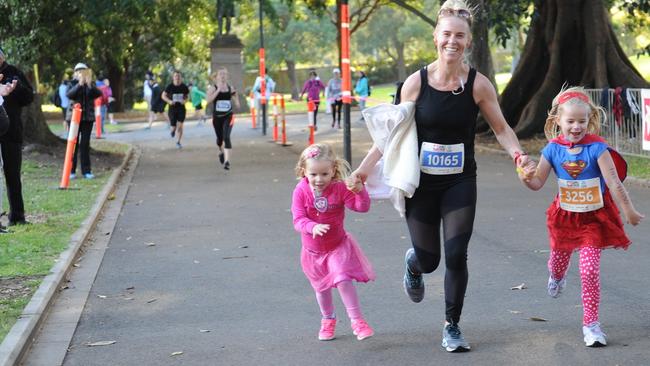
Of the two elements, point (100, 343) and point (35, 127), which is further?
point (35, 127)

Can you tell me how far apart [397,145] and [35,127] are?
17457 mm

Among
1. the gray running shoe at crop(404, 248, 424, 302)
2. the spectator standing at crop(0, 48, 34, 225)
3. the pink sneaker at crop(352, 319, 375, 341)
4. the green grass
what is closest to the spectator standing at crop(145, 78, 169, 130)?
the green grass

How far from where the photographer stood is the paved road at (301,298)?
623 cm

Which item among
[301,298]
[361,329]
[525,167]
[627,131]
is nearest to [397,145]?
[525,167]

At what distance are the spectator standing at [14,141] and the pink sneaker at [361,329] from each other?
6.35 meters

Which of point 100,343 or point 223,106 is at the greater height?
point 223,106

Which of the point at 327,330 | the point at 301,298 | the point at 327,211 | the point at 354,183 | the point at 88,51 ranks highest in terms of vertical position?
the point at 354,183

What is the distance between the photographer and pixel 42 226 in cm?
1184

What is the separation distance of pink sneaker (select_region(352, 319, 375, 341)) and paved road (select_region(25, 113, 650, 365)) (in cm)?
5

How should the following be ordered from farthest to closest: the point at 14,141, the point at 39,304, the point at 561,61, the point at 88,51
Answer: the point at 88,51 < the point at 561,61 < the point at 14,141 < the point at 39,304

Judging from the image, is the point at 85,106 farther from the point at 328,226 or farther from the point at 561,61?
the point at 328,226

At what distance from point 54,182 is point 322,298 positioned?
11.7 metres

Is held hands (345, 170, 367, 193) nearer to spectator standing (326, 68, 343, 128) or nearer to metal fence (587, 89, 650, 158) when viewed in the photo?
metal fence (587, 89, 650, 158)

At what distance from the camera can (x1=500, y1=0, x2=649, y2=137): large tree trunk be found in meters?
23.0
